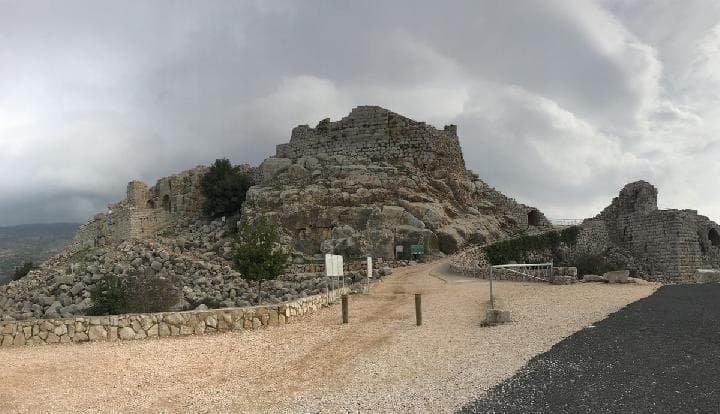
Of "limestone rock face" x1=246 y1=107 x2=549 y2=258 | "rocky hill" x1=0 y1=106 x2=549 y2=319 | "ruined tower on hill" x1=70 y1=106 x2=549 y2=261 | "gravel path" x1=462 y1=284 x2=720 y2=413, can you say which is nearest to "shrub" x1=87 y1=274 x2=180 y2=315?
"rocky hill" x1=0 y1=106 x2=549 y2=319

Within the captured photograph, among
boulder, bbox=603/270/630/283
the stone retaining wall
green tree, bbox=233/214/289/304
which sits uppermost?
green tree, bbox=233/214/289/304

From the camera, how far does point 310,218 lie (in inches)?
1297

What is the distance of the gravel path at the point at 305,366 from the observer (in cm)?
739

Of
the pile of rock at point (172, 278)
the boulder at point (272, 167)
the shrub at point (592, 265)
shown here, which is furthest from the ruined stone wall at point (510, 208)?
the pile of rock at point (172, 278)

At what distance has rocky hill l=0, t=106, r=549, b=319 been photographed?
2667 centimetres

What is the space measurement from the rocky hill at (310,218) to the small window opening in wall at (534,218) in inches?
3.4

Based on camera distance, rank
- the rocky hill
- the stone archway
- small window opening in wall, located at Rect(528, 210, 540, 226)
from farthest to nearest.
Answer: small window opening in wall, located at Rect(528, 210, 540, 226), the stone archway, the rocky hill

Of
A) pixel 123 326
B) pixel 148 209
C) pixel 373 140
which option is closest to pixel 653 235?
pixel 373 140

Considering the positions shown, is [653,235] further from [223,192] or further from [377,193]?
[223,192]

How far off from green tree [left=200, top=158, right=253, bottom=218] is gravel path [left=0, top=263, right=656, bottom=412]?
83.9ft

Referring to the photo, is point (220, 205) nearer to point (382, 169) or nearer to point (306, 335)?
point (382, 169)

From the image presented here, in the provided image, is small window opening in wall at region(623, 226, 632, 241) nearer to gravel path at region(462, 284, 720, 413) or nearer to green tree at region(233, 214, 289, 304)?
gravel path at region(462, 284, 720, 413)

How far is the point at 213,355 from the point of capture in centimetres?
1030

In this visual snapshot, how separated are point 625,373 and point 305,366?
5312 mm
